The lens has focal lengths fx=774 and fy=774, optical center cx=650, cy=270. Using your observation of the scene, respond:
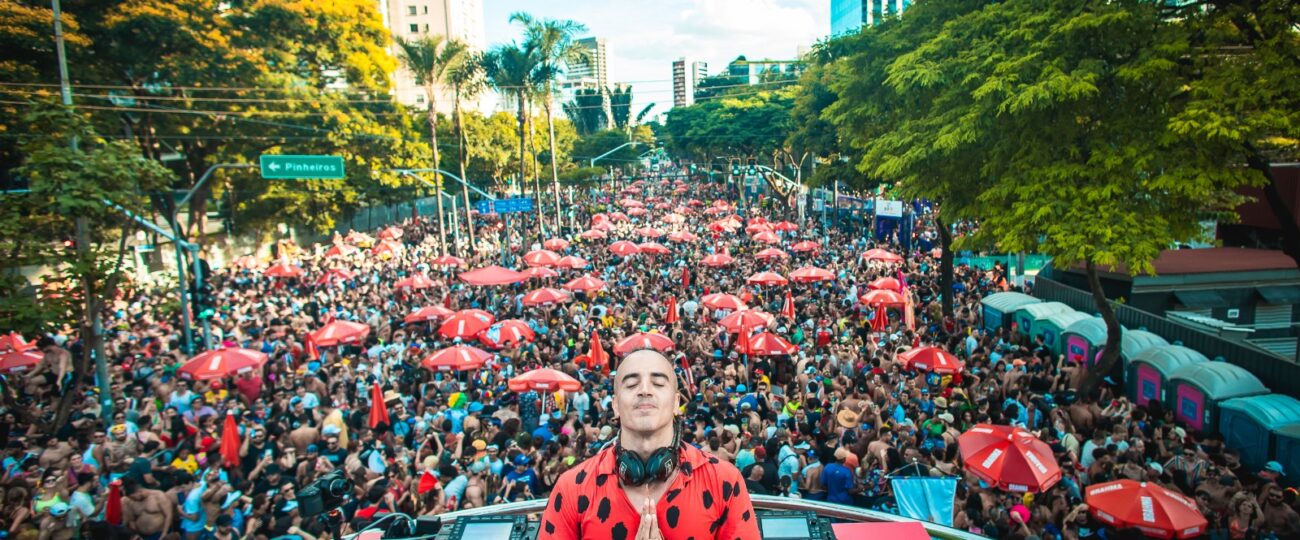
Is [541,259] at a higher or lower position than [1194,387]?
higher

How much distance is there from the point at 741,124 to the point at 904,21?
110 feet

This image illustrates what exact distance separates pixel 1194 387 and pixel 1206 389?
307mm

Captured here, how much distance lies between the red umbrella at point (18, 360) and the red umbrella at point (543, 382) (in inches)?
352

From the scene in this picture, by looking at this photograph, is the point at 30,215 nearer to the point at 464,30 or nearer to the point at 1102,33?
the point at 1102,33

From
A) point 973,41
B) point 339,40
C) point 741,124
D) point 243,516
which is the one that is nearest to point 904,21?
point 973,41

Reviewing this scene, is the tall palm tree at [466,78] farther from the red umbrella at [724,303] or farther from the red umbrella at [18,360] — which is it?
the red umbrella at [18,360]

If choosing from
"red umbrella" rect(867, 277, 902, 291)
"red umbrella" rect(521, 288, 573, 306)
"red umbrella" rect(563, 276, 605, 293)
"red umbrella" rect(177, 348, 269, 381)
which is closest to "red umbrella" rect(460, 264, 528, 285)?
"red umbrella" rect(563, 276, 605, 293)

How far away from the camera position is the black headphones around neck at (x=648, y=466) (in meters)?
2.94

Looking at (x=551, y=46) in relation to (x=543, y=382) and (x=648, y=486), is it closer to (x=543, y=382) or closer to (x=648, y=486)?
(x=543, y=382)

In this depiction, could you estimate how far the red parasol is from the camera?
40.1ft

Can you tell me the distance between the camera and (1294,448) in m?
10.2

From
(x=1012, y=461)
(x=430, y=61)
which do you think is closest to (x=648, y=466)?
(x=1012, y=461)

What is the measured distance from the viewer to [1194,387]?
1188cm

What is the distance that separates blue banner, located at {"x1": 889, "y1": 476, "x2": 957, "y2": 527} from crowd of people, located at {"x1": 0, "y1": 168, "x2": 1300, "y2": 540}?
2.13ft
